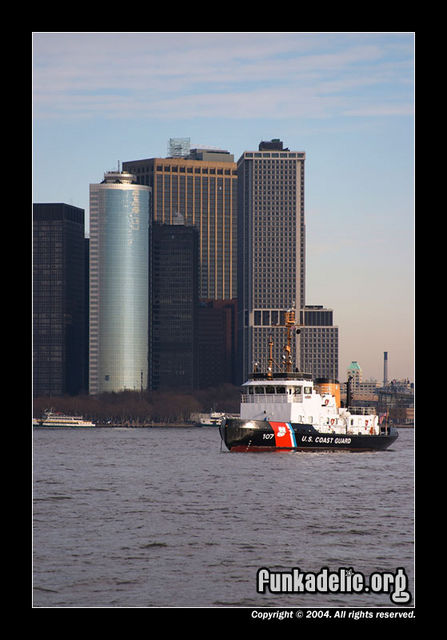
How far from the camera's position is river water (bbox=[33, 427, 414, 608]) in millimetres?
35031

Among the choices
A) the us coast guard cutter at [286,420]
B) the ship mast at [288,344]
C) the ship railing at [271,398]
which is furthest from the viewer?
the ship mast at [288,344]

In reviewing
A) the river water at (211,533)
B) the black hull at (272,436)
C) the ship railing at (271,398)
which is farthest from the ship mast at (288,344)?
the river water at (211,533)

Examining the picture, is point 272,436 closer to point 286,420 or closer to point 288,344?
point 286,420

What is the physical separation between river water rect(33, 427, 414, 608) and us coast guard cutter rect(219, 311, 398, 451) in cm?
2268

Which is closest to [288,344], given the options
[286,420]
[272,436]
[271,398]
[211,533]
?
[271,398]

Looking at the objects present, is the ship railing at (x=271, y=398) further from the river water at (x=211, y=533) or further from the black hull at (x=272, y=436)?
the river water at (x=211, y=533)

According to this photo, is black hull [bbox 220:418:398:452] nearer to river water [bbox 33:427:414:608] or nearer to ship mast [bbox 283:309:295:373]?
ship mast [bbox 283:309:295:373]

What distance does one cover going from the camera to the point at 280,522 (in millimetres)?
52719

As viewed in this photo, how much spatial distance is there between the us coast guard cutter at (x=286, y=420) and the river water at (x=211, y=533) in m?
22.7

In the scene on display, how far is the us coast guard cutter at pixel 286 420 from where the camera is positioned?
4409 inches

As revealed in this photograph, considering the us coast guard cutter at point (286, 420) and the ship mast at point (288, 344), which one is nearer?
the us coast guard cutter at point (286, 420)
